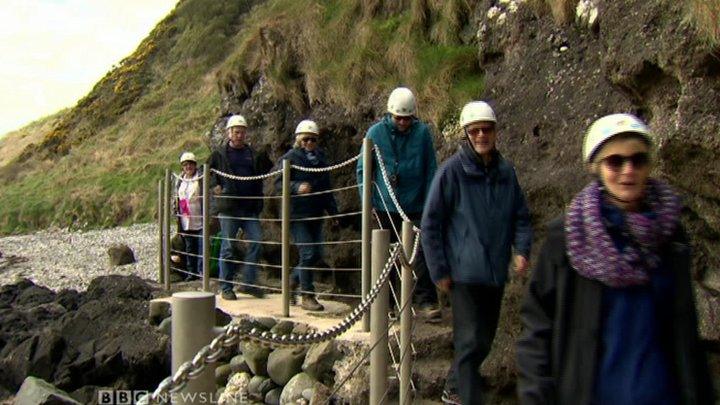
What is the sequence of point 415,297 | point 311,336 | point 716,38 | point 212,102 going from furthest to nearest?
point 212,102, point 415,297, point 716,38, point 311,336

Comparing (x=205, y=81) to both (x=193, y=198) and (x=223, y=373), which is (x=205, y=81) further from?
(x=223, y=373)

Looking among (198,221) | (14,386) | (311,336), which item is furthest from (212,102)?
(311,336)

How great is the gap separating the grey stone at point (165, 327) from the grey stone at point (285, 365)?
1899mm

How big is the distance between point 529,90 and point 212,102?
28.0 metres

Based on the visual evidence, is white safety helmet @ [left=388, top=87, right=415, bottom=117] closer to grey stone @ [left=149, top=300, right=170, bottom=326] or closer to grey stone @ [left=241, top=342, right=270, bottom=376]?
grey stone @ [left=241, top=342, right=270, bottom=376]

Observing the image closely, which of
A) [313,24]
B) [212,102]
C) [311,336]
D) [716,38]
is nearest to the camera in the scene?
[311,336]

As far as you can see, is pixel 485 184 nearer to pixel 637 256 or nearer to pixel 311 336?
pixel 311 336

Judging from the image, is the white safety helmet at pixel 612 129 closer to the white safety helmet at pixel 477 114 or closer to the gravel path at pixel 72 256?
the white safety helmet at pixel 477 114

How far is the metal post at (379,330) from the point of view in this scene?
498 centimetres

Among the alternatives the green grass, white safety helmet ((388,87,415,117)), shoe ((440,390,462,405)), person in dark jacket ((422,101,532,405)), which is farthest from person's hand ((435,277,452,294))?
the green grass

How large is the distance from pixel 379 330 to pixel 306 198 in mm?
3415

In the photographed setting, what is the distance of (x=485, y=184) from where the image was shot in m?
5.07

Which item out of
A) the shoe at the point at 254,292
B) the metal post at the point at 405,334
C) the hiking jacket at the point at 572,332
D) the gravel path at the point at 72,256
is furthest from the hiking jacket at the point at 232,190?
the hiking jacket at the point at 572,332

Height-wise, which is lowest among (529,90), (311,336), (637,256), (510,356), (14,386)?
(14,386)
